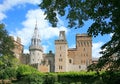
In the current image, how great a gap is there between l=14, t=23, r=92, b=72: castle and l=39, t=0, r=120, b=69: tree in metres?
90.1

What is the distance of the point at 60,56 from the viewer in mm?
104500

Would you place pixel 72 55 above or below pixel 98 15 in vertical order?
above

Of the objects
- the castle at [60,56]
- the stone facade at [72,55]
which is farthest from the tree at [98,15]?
the stone facade at [72,55]

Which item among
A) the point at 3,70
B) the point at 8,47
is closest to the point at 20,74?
the point at 3,70

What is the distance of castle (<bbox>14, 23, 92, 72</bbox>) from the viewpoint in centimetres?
10338

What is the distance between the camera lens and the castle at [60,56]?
339 feet

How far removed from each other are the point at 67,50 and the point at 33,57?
10970 millimetres

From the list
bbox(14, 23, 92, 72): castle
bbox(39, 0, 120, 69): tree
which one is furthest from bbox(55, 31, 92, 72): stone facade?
bbox(39, 0, 120, 69): tree

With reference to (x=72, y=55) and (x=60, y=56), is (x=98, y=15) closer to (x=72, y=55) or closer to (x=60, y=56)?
(x=60, y=56)

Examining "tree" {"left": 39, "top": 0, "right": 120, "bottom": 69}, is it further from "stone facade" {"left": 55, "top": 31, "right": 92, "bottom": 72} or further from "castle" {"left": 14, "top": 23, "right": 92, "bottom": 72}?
"stone facade" {"left": 55, "top": 31, "right": 92, "bottom": 72}

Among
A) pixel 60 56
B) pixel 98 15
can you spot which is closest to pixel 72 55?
pixel 60 56

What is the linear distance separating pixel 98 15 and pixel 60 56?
95.7 m

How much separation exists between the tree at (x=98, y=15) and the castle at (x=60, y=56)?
90147 mm

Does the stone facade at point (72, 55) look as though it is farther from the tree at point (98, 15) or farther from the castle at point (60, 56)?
the tree at point (98, 15)
